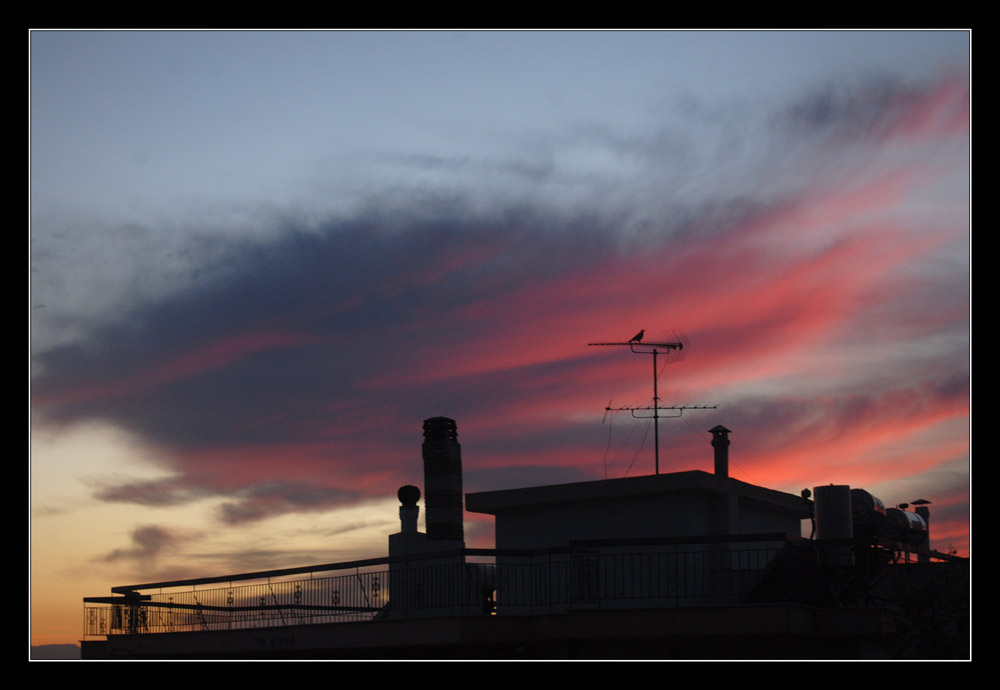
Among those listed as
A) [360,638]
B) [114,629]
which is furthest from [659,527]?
[114,629]

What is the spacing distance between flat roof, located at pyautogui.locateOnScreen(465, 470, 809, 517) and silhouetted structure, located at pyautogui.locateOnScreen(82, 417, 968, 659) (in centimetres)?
4

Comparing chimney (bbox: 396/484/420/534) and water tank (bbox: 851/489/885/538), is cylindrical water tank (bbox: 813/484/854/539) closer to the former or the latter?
water tank (bbox: 851/489/885/538)

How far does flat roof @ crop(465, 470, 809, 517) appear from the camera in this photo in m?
27.6

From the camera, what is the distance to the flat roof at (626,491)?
90.6ft

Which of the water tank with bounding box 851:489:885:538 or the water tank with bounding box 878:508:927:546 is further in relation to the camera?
the water tank with bounding box 878:508:927:546

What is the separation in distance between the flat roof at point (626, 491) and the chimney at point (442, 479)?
611mm

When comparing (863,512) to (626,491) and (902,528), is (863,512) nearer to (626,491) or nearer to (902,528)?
(902,528)

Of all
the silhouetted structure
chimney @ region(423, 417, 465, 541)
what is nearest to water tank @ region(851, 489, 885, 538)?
the silhouetted structure

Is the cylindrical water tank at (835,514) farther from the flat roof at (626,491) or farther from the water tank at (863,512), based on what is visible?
the water tank at (863,512)

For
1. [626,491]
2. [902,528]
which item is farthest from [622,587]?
[902,528]

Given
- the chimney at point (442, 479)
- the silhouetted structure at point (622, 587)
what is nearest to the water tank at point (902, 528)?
the silhouetted structure at point (622, 587)

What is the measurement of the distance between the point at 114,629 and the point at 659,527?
13741 mm
